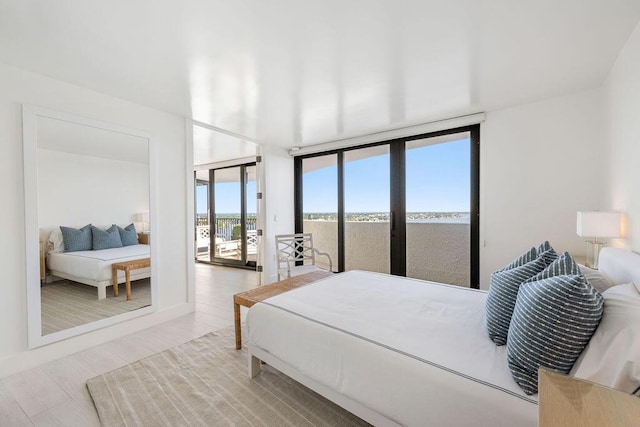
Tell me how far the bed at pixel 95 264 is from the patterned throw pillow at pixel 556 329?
10.7 ft

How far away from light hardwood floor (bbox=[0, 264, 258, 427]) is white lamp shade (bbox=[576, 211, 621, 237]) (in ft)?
10.8

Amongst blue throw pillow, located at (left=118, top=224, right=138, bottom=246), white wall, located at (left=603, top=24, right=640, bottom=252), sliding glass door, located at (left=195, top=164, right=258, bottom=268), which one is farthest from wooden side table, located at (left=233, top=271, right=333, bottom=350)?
sliding glass door, located at (left=195, top=164, right=258, bottom=268)

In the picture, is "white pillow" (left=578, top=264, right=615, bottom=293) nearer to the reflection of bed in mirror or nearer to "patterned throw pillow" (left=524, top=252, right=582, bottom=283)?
"patterned throw pillow" (left=524, top=252, right=582, bottom=283)

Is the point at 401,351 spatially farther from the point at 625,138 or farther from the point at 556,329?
the point at 625,138

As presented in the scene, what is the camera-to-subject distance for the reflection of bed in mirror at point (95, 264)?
2.35 metres

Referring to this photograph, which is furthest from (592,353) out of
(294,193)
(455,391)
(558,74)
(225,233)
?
(225,233)

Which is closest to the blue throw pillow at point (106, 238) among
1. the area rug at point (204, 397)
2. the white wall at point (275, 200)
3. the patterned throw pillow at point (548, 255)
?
the area rug at point (204, 397)

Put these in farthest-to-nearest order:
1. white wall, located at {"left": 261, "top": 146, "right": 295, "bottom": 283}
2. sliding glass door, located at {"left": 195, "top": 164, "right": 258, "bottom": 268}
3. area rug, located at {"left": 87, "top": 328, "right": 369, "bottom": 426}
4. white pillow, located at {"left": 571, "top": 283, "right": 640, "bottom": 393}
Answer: sliding glass door, located at {"left": 195, "top": 164, "right": 258, "bottom": 268} → white wall, located at {"left": 261, "top": 146, "right": 295, "bottom": 283} → area rug, located at {"left": 87, "top": 328, "right": 369, "bottom": 426} → white pillow, located at {"left": 571, "top": 283, "right": 640, "bottom": 393}

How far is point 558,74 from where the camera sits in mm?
2236

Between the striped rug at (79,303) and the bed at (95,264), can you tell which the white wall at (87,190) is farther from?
the striped rug at (79,303)

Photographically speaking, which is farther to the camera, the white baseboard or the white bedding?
the white baseboard

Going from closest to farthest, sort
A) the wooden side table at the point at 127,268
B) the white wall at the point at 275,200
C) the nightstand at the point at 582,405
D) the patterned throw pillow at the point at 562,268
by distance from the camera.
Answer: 1. the nightstand at the point at 582,405
2. the patterned throw pillow at the point at 562,268
3. the wooden side table at the point at 127,268
4. the white wall at the point at 275,200

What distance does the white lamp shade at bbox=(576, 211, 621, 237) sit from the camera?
188 cm

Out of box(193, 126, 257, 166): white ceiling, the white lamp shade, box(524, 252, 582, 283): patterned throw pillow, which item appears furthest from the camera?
box(193, 126, 257, 166): white ceiling
